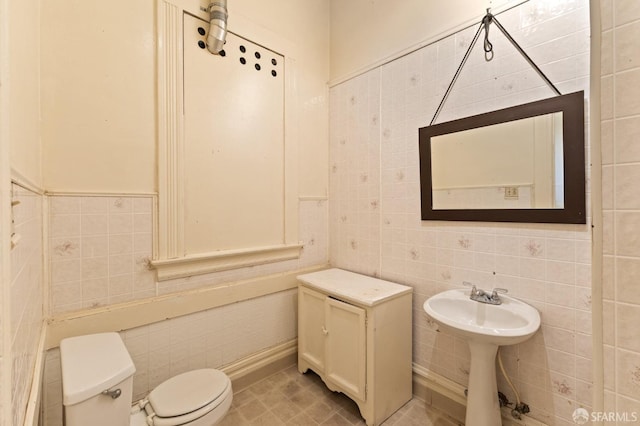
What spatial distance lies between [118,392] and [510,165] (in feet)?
6.71

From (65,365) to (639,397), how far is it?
1.71m

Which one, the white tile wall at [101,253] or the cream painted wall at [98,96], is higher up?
the cream painted wall at [98,96]

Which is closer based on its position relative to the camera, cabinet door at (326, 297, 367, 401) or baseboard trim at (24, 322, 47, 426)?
baseboard trim at (24, 322, 47, 426)

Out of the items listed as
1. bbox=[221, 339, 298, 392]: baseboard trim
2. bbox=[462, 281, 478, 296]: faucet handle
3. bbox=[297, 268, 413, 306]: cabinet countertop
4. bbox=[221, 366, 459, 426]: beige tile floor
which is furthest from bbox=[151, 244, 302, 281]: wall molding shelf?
bbox=[462, 281, 478, 296]: faucet handle

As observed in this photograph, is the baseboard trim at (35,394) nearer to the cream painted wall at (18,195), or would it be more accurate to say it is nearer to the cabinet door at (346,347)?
the cream painted wall at (18,195)

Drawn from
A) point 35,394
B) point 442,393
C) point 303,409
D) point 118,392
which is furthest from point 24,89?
point 442,393

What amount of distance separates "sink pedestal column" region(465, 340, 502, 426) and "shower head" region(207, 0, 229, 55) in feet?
7.24

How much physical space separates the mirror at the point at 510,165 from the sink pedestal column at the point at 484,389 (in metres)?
0.69

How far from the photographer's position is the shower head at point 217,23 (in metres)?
1.62

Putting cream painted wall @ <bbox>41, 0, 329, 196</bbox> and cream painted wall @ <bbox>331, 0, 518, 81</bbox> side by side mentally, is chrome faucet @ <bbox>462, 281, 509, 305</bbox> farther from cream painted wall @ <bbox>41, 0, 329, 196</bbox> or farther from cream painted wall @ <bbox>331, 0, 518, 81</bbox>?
cream painted wall @ <bbox>41, 0, 329, 196</bbox>

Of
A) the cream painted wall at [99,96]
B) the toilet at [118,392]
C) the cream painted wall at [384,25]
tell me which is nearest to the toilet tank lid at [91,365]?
the toilet at [118,392]

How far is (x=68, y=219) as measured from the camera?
130 cm

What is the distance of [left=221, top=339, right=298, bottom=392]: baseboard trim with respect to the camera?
1850 millimetres

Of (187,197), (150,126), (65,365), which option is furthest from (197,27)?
(65,365)
